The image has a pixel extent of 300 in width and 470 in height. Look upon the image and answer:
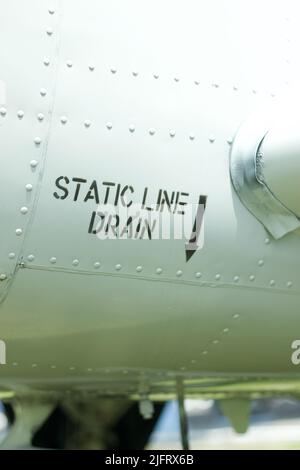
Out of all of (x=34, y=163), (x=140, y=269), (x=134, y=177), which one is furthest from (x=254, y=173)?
(x=34, y=163)

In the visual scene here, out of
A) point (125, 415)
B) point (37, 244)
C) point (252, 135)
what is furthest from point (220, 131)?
point (125, 415)

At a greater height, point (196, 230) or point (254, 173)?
point (254, 173)

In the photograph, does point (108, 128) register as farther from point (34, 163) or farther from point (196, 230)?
point (196, 230)

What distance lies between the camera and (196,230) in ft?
11.0

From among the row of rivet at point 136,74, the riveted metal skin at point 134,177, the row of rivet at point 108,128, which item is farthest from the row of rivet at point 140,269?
the row of rivet at point 136,74

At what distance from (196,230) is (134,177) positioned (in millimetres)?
362

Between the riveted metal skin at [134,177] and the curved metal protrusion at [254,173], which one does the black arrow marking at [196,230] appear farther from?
the curved metal protrusion at [254,173]

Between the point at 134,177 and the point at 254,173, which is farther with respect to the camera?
the point at 254,173

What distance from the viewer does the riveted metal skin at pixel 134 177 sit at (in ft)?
10.1

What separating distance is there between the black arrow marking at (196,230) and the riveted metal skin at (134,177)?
0.08 feet

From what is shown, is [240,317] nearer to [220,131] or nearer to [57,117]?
[220,131]

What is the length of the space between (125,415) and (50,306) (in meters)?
4.00

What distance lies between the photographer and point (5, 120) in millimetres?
3000

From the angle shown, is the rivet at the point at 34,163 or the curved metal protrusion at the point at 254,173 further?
the curved metal protrusion at the point at 254,173
